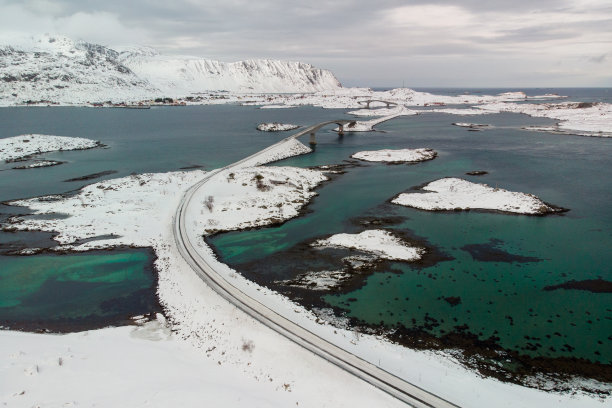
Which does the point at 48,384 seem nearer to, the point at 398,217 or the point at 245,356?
the point at 245,356

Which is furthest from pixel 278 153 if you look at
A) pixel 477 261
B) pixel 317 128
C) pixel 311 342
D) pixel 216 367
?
pixel 216 367

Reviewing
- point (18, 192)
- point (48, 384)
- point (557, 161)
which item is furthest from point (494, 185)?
point (18, 192)

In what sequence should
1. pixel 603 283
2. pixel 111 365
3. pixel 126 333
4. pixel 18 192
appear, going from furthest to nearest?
1. pixel 18 192
2. pixel 603 283
3. pixel 126 333
4. pixel 111 365

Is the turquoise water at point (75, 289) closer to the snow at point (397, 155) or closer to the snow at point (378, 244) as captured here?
the snow at point (378, 244)

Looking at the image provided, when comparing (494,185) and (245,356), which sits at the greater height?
(494,185)

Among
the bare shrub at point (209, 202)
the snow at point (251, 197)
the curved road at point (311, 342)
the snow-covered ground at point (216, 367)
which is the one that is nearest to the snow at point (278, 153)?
the snow at point (251, 197)

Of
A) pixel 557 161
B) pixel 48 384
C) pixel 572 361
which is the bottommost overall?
pixel 572 361

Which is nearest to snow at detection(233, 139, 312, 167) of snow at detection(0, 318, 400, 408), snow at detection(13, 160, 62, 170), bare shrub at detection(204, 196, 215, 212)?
bare shrub at detection(204, 196, 215, 212)

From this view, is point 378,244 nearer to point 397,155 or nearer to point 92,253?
point 92,253
